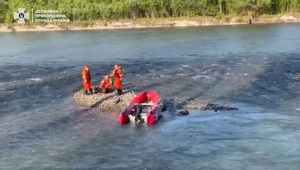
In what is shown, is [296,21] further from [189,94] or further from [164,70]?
[189,94]

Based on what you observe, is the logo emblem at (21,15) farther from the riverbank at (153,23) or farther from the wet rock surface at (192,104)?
the wet rock surface at (192,104)

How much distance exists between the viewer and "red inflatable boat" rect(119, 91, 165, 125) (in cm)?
2264

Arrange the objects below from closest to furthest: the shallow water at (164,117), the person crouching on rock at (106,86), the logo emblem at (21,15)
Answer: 1. the shallow water at (164,117)
2. the person crouching on rock at (106,86)
3. the logo emblem at (21,15)

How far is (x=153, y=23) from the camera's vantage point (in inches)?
→ 3610

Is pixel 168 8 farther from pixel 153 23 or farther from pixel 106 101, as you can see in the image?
pixel 106 101

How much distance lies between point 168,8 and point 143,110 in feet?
255

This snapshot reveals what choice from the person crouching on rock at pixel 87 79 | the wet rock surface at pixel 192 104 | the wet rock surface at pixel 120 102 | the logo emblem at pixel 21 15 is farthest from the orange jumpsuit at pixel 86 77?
the logo emblem at pixel 21 15

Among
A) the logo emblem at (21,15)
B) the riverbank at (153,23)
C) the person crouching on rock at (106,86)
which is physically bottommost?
the person crouching on rock at (106,86)

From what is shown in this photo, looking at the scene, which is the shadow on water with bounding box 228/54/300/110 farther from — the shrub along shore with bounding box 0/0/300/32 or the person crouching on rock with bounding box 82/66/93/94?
the shrub along shore with bounding box 0/0/300/32

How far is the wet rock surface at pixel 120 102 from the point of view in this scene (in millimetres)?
25041

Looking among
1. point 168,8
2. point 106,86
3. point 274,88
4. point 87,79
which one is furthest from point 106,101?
point 168,8

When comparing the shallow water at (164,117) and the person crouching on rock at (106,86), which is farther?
the person crouching on rock at (106,86)

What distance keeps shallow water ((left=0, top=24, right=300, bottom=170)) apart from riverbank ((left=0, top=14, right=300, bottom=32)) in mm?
41421

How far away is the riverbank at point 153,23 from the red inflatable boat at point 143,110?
66.2m
